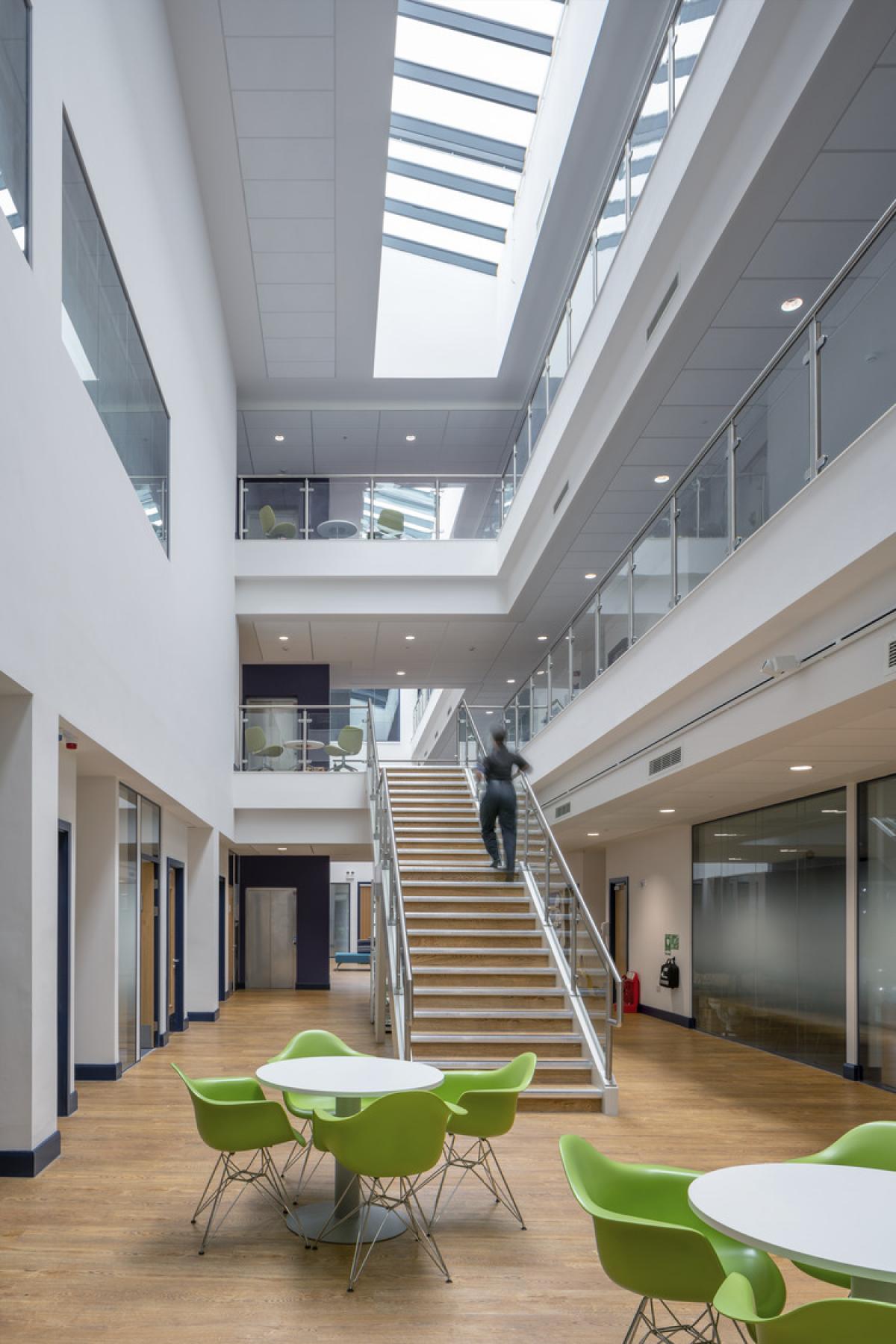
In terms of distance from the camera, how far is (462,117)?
1394 cm

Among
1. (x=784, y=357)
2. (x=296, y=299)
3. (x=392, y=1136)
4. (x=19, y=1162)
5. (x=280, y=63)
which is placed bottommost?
(x=19, y=1162)

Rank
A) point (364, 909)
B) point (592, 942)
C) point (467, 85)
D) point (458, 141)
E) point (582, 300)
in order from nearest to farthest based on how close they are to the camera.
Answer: point (592, 942) → point (582, 300) → point (467, 85) → point (458, 141) → point (364, 909)

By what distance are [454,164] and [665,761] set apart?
30.6 ft

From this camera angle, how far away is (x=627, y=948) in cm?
1881

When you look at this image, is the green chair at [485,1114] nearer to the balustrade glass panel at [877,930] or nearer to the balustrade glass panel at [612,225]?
the balustrade glass panel at [877,930]

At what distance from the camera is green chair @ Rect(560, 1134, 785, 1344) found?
11.1 ft

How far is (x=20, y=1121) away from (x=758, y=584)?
5423mm

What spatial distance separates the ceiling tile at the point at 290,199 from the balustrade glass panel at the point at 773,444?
297 inches

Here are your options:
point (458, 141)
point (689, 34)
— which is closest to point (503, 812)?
point (689, 34)

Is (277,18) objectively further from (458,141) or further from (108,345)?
(108,345)

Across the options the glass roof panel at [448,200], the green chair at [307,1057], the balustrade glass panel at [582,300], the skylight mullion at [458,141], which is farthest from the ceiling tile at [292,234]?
the green chair at [307,1057]

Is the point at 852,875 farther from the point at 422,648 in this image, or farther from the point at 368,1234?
the point at 422,648

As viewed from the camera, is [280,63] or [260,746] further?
[260,746]

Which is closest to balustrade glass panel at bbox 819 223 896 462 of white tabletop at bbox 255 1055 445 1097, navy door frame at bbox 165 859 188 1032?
white tabletop at bbox 255 1055 445 1097
